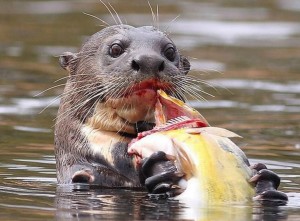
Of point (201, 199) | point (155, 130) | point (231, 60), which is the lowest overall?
point (201, 199)

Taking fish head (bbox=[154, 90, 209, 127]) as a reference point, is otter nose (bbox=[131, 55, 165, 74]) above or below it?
above

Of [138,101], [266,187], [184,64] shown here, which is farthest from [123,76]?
[266,187]

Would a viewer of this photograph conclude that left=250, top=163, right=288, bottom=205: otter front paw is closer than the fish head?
Yes

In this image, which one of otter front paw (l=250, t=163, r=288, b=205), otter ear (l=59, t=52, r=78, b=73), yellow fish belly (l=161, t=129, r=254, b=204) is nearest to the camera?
yellow fish belly (l=161, t=129, r=254, b=204)

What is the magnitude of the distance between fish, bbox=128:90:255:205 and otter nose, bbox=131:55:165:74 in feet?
0.49

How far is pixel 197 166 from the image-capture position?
799cm

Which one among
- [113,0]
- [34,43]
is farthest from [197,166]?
[113,0]

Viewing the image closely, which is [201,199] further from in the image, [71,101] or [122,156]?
[71,101]

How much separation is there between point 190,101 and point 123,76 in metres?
5.28

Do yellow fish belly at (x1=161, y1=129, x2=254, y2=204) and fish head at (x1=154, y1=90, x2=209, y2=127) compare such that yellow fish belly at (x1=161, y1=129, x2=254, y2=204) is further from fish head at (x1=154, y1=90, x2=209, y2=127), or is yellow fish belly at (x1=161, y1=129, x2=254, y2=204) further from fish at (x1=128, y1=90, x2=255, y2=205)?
fish head at (x1=154, y1=90, x2=209, y2=127)

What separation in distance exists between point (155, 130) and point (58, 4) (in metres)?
14.3

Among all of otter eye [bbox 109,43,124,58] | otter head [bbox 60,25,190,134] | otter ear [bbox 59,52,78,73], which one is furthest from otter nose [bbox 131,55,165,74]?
otter ear [bbox 59,52,78,73]

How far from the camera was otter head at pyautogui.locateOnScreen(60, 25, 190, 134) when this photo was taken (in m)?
8.55

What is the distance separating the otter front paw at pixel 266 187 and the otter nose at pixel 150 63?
0.94m
